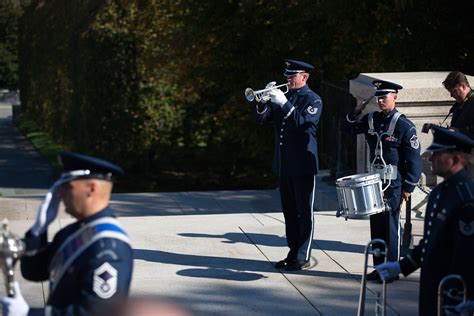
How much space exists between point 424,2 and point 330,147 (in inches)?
176

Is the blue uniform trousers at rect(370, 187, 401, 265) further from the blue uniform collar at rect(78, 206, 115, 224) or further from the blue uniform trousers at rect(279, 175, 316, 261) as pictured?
the blue uniform collar at rect(78, 206, 115, 224)

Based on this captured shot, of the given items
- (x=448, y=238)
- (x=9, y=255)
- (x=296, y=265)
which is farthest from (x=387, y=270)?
(x=296, y=265)

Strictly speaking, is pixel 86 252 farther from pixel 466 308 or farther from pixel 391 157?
pixel 391 157

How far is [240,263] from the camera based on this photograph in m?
9.20

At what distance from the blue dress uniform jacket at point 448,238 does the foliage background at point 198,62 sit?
1032 centimetres

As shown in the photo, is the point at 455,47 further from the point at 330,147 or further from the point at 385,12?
the point at 330,147

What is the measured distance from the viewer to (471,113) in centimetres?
892

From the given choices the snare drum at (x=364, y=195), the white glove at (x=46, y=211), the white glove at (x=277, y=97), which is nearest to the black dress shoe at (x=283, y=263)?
the snare drum at (x=364, y=195)

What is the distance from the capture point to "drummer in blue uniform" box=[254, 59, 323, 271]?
→ 8734mm

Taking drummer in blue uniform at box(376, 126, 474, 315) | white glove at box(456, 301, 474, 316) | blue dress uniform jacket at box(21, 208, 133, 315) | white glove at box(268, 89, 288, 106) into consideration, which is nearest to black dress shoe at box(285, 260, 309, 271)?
white glove at box(268, 89, 288, 106)

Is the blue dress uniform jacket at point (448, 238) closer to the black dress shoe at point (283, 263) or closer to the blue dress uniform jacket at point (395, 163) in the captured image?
the blue dress uniform jacket at point (395, 163)

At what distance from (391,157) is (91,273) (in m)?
4.42

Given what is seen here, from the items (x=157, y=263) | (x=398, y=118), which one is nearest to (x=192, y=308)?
(x=157, y=263)

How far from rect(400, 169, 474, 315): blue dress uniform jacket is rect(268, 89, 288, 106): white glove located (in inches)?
127
